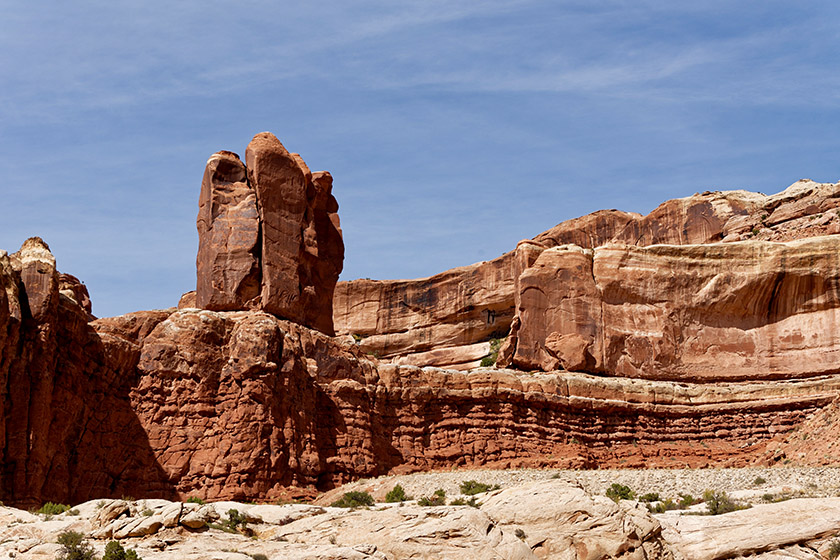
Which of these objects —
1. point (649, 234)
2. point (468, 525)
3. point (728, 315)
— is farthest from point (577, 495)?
point (649, 234)

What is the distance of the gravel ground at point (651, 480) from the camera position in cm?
4134

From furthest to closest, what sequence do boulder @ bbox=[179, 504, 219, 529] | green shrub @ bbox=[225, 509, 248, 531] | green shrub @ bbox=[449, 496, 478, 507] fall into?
green shrub @ bbox=[449, 496, 478, 507] → green shrub @ bbox=[225, 509, 248, 531] → boulder @ bbox=[179, 504, 219, 529]

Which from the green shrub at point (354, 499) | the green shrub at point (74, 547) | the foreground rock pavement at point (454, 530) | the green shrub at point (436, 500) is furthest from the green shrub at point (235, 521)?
the green shrub at point (354, 499)

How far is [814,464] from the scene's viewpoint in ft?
157

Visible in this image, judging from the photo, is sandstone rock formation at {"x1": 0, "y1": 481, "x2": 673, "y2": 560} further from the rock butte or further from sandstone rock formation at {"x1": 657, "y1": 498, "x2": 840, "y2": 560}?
the rock butte

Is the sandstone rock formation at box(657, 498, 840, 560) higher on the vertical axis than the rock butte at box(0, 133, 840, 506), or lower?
lower

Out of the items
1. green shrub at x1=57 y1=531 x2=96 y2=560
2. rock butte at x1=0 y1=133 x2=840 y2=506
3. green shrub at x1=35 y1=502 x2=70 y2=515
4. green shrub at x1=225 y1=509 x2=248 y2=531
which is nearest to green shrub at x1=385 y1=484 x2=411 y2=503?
rock butte at x1=0 y1=133 x2=840 y2=506

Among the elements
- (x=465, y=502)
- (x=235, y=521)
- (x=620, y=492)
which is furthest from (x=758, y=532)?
(x=235, y=521)

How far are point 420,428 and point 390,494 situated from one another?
9762mm

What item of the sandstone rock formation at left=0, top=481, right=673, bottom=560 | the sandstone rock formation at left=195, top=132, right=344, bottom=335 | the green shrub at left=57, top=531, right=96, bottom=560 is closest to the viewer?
the green shrub at left=57, top=531, right=96, bottom=560

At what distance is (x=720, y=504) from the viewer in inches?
1453

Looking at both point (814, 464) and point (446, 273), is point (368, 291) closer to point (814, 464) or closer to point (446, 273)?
point (446, 273)

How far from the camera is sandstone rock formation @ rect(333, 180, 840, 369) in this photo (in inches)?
2916

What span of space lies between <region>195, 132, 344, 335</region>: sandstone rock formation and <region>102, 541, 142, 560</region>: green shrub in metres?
19.3
